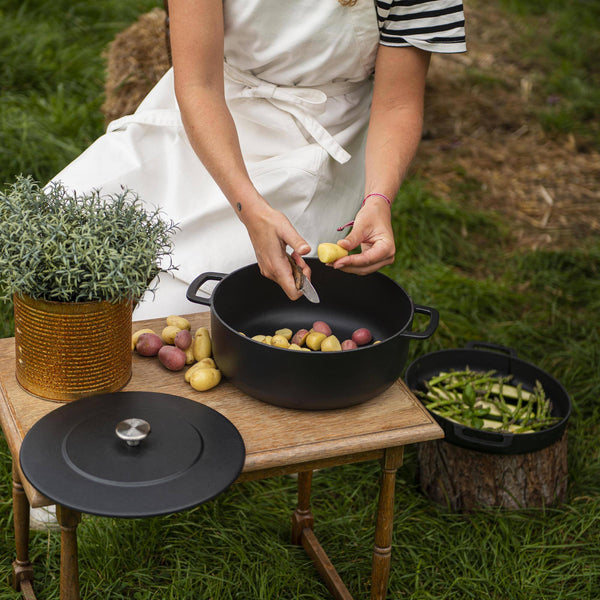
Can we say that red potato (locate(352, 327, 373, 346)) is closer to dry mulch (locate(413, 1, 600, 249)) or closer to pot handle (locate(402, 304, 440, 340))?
pot handle (locate(402, 304, 440, 340))

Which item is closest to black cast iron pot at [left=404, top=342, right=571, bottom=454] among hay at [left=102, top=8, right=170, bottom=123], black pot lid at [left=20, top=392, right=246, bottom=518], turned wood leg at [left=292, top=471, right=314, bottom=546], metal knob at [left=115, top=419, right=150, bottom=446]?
turned wood leg at [left=292, top=471, right=314, bottom=546]

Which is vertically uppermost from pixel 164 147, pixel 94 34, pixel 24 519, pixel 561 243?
pixel 164 147

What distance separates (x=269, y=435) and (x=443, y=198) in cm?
293

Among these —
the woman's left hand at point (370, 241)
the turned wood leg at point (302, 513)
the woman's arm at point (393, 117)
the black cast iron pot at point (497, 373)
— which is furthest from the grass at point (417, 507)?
the woman's arm at point (393, 117)

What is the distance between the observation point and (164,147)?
204 centimetres

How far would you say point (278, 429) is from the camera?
138cm

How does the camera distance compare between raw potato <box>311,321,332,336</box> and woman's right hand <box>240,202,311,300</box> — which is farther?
raw potato <box>311,321,332,336</box>

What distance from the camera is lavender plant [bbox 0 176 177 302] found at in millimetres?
1244

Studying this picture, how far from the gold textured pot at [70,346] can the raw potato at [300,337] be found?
1.20ft

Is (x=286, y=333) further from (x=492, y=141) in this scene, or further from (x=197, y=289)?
(x=492, y=141)

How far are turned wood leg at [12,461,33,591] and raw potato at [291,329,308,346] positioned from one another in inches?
24.9

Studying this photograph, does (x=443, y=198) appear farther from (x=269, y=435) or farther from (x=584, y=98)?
(x=269, y=435)

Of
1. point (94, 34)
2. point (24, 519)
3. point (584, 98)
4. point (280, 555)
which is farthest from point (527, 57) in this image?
point (24, 519)

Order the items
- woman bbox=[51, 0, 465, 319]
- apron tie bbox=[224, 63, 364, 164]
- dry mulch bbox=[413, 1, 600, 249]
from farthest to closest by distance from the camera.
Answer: dry mulch bbox=[413, 1, 600, 249] → apron tie bbox=[224, 63, 364, 164] → woman bbox=[51, 0, 465, 319]
